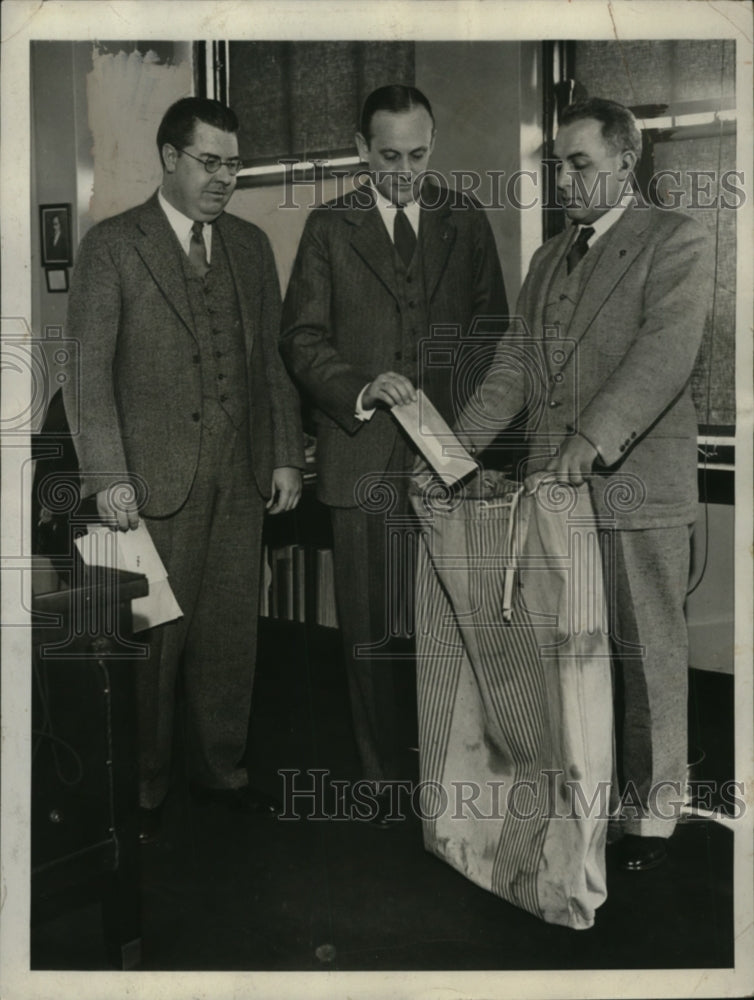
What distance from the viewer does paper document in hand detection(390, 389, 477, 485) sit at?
8.30 feet

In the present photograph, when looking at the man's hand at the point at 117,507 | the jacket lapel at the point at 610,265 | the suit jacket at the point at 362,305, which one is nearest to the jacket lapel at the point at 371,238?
the suit jacket at the point at 362,305

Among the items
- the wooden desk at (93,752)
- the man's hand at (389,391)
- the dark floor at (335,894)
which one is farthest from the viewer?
the man's hand at (389,391)

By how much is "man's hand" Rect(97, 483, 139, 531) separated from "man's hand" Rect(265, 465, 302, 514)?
1.02ft

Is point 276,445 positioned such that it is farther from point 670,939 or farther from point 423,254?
point 670,939

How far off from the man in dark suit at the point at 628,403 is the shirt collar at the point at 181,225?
706mm

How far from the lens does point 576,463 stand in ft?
7.98

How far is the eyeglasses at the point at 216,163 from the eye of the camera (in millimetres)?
2512

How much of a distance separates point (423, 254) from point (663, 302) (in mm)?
543

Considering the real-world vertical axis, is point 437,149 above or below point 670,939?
above

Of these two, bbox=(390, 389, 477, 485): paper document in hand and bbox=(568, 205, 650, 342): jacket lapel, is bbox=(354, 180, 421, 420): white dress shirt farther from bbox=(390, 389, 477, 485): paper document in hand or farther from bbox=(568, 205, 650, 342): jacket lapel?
bbox=(568, 205, 650, 342): jacket lapel

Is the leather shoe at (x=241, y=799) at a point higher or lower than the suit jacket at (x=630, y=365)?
lower

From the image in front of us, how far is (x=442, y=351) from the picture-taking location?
2.57 m

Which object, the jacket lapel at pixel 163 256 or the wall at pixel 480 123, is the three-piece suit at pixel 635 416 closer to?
the wall at pixel 480 123

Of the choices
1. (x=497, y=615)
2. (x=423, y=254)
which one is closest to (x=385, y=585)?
(x=497, y=615)
